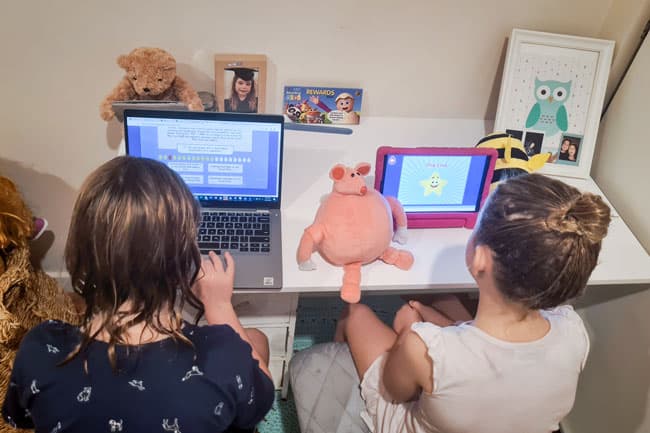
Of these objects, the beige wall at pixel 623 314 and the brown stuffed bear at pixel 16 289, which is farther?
the beige wall at pixel 623 314

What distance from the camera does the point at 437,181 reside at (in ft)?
3.87

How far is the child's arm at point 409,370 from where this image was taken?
32.9 inches

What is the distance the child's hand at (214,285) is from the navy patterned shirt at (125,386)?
187 mm

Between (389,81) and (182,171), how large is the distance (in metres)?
0.63

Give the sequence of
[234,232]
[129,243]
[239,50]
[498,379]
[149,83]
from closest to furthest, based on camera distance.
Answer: [129,243]
[498,379]
[234,232]
[149,83]
[239,50]

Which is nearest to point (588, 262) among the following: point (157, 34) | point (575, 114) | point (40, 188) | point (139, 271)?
point (139, 271)

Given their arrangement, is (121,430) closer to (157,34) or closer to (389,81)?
(157,34)

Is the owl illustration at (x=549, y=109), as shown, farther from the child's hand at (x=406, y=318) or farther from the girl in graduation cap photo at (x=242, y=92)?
the girl in graduation cap photo at (x=242, y=92)

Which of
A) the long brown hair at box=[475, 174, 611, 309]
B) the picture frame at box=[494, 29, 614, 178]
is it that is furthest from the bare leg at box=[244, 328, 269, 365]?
the picture frame at box=[494, 29, 614, 178]

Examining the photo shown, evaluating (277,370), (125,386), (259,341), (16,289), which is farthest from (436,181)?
(16,289)

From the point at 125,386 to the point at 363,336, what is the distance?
0.53 metres

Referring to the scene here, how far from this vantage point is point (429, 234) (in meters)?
1.22

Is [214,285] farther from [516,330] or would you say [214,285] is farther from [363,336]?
[516,330]

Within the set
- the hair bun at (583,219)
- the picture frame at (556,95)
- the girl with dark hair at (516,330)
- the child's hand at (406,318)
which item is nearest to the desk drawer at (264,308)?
the child's hand at (406,318)
